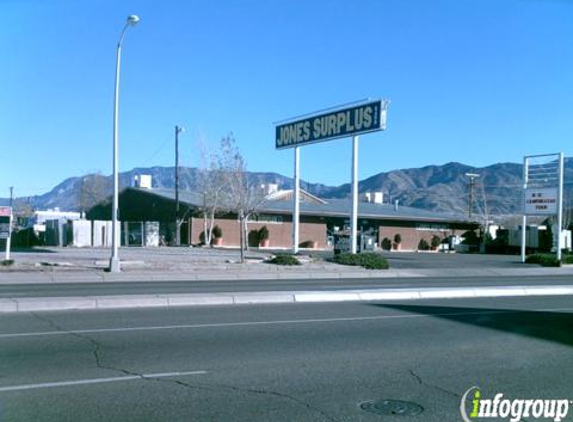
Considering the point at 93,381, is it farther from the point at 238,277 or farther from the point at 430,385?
the point at 238,277

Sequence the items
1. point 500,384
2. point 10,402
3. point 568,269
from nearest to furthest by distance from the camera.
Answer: point 10,402 → point 500,384 → point 568,269

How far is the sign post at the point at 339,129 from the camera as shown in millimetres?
35156

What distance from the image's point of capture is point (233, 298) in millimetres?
16578

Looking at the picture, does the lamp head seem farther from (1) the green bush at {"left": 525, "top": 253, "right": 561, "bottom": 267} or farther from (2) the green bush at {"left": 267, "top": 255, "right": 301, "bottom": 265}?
(1) the green bush at {"left": 525, "top": 253, "right": 561, "bottom": 267}

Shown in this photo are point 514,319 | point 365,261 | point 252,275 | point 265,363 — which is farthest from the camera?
point 365,261

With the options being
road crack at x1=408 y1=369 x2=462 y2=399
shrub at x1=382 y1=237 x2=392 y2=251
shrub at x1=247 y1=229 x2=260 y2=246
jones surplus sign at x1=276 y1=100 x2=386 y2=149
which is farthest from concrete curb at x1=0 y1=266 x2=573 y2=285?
shrub at x1=382 y1=237 x2=392 y2=251

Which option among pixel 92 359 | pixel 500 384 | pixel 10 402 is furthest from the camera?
pixel 92 359

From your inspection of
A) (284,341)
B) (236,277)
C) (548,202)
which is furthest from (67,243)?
(284,341)

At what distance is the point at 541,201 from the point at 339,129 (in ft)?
48.6

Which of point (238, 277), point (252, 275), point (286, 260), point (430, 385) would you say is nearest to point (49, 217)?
point (286, 260)

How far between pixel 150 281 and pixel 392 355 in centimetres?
1801

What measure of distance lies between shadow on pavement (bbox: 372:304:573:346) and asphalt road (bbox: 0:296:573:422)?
0.04m

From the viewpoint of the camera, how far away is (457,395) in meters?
7.63

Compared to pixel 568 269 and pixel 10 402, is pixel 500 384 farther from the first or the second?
pixel 568 269
